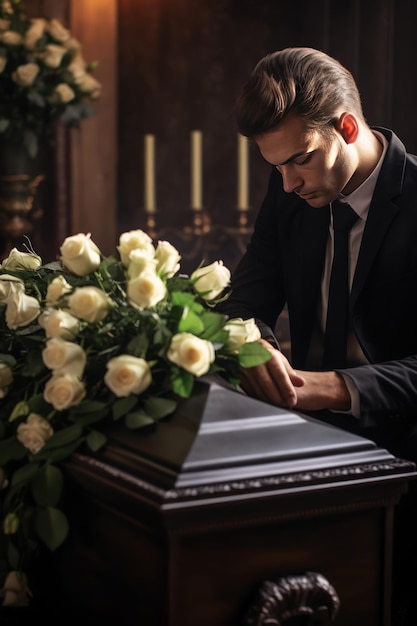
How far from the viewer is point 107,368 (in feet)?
6.07

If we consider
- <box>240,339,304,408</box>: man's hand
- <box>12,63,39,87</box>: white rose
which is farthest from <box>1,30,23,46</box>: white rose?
<box>240,339,304,408</box>: man's hand

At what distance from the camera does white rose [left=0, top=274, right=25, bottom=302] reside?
80.7 inches

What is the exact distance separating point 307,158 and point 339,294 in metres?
0.39

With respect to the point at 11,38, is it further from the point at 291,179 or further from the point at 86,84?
the point at 291,179

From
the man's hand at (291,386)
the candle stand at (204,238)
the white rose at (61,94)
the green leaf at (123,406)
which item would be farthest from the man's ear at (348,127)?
the white rose at (61,94)

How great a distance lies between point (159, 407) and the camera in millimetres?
1771

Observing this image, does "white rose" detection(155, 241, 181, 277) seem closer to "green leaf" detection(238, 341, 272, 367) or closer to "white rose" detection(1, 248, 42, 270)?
"green leaf" detection(238, 341, 272, 367)

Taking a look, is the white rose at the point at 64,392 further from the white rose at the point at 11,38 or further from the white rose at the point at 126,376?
the white rose at the point at 11,38

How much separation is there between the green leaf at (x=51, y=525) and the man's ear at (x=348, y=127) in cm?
141

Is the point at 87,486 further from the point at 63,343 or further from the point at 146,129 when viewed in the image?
the point at 146,129

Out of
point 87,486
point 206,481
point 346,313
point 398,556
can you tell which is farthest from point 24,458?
point 346,313

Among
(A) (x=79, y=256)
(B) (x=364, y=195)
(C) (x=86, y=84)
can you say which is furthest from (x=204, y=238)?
(A) (x=79, y=256)

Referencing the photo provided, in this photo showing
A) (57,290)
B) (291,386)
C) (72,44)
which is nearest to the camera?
(57,290)

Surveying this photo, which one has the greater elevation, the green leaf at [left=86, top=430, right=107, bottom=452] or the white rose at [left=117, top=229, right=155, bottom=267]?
the white rose at [left=117, top=229, right=155, bottom=267]
